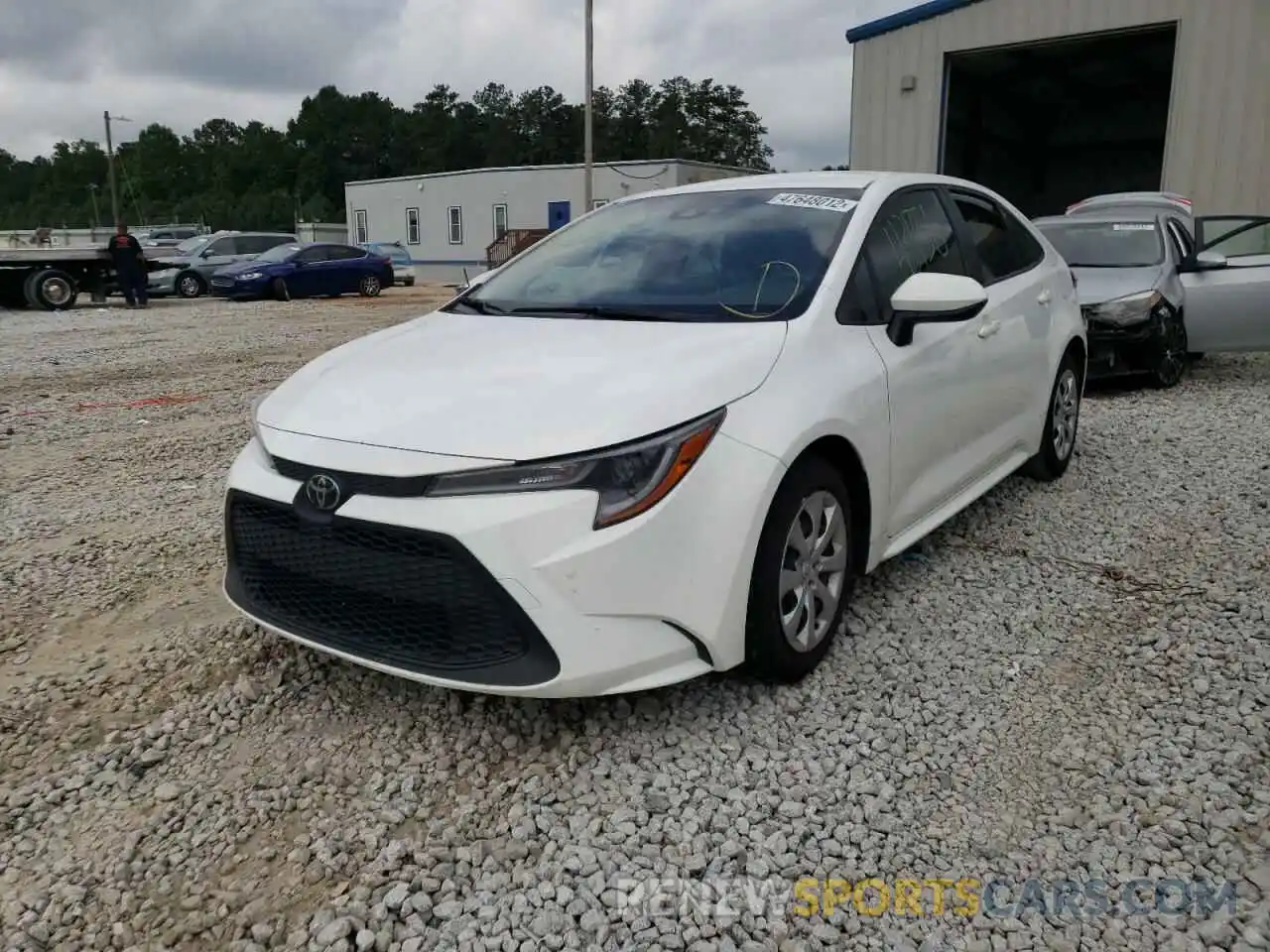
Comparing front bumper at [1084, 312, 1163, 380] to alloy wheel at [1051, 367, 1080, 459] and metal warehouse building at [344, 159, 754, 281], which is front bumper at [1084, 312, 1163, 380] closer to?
alloy wheel at [1051, 367, 1080, 459]

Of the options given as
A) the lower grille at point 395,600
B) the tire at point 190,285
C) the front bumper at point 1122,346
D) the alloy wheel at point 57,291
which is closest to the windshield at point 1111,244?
the front bumper at point 1122,346

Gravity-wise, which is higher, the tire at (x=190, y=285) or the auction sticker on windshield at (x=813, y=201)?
the auction sticker on windshield at (x=813, y=201)

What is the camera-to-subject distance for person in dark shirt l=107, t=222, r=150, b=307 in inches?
717

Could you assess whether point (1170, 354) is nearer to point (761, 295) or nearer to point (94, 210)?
point (761, 295)

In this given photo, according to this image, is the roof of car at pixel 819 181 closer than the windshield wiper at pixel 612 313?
No

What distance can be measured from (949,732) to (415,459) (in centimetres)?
168

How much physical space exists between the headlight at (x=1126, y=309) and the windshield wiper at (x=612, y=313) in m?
5.36

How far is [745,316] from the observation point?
3.24m

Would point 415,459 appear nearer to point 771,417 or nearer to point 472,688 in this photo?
point 472,688

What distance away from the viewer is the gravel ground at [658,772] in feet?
7.33

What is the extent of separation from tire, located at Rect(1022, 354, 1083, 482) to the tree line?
7111cm

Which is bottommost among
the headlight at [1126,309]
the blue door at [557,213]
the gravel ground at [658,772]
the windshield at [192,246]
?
the gravel ground at [658,772]

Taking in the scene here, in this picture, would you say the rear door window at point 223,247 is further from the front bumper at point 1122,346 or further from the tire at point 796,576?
the tire at point 796,576

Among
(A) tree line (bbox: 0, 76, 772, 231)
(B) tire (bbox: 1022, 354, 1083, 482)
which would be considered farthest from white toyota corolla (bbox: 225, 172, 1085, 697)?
(A) tree line (bbox: 0, 76, 772, 231)
